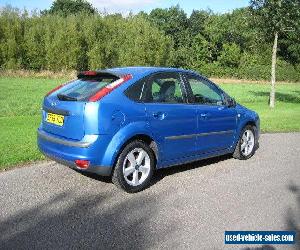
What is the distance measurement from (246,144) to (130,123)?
3.39m

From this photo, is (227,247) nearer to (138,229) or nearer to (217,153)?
(138,229)

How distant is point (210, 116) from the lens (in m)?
7.15

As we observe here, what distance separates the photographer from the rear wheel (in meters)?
5.87

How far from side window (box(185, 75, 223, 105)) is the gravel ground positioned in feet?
4.07

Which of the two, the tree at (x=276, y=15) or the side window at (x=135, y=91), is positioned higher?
the tree at (x=276, y=15)

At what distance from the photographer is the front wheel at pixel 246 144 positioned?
8203 millimetres

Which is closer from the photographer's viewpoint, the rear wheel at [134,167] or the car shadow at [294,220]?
the car shadow at [294,220]

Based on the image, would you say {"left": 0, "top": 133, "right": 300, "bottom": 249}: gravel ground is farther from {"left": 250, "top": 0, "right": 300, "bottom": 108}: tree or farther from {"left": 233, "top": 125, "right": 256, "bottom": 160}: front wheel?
{"left": 250, "top": 0, "right": 300, "bottom": 108}: tree

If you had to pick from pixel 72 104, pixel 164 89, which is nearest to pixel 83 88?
pixel 72 104

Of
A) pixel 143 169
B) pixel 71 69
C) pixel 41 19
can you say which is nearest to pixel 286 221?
pixel 143 169

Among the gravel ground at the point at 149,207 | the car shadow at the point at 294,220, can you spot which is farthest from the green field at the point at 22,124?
the car shadow at the point at 294,220

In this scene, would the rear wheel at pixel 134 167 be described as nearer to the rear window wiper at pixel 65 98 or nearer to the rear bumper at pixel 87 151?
the rear bumper at pixel 87 151

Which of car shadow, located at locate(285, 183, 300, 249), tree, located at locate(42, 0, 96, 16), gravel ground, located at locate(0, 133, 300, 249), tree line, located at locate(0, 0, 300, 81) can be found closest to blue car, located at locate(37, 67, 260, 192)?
gravel ground, located at locate(0, 133, 300, 249)

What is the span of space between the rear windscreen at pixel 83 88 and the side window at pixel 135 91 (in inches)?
11.3
